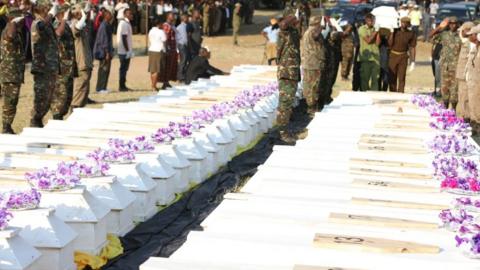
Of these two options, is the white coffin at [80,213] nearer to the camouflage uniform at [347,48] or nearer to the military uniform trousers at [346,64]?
the camouflage uniform at [347,48]

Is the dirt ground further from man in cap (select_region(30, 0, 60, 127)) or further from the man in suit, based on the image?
man in cap (select_region(30, 0, 60, 127))

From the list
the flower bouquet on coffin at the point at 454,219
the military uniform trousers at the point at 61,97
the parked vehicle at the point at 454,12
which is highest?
the flower bouquet on coffin at the point at 454,219

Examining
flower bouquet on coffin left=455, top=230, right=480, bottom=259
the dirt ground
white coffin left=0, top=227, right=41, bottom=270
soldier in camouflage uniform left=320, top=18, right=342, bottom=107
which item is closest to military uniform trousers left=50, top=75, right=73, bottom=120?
the dirt ground

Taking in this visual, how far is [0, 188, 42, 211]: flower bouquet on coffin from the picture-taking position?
584cm

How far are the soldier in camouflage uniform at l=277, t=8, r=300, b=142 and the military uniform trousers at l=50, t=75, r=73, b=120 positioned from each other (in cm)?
290

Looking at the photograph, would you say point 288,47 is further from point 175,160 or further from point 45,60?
point 175,160

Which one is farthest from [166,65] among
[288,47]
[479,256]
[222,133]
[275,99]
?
[479,256]

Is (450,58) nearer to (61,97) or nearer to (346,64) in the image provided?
(346,64)

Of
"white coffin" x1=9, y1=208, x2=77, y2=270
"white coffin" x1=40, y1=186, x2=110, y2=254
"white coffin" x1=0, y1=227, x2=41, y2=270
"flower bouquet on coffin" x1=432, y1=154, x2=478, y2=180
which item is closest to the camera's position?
"white coffin" x1=0, y1=227, x2=41, y2=270

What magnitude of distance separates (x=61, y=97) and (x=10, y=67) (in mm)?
1208

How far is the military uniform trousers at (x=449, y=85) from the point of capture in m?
15.1

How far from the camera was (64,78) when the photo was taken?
41.6 ft

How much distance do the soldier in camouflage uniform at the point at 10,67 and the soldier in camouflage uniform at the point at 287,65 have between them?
11.5 feet

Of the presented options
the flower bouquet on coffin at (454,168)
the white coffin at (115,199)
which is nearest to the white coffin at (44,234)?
the white coffin at (115,199)
